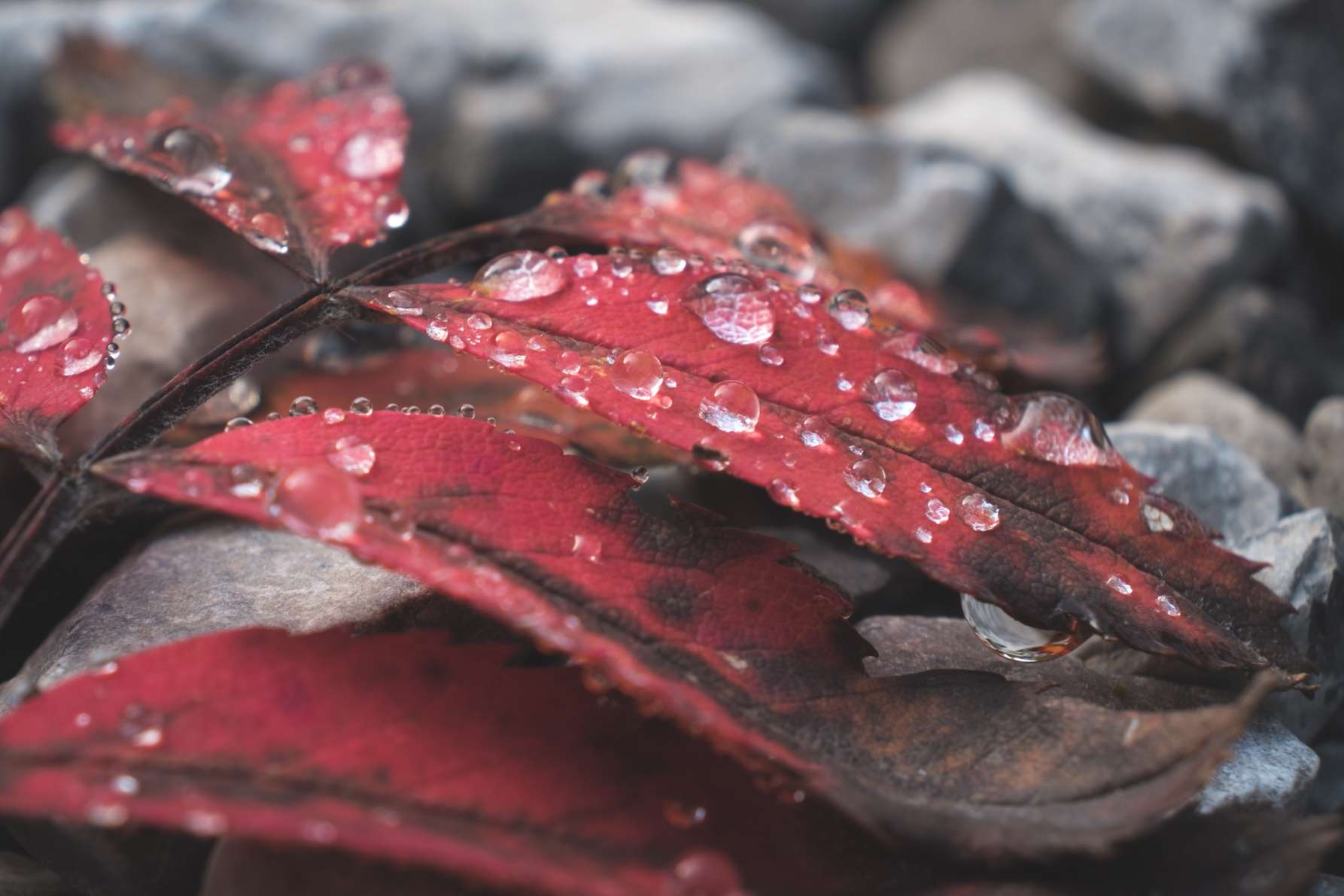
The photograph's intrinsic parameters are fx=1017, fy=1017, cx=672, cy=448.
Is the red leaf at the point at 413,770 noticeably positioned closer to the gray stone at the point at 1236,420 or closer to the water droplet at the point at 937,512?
the water droplet at the point at 937,512

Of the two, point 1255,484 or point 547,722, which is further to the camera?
point 1255,484

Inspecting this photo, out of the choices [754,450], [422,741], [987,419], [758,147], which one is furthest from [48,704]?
[758,147]

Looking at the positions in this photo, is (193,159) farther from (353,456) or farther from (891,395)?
(891,395)

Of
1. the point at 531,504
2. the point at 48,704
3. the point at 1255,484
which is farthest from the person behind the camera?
the point at 1255,484

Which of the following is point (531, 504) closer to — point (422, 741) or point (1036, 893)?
point (422, 741)

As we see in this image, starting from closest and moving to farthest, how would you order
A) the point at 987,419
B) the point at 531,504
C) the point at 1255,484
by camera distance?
the point at 531,504 < the point at 987,419 < the point at 1255,484

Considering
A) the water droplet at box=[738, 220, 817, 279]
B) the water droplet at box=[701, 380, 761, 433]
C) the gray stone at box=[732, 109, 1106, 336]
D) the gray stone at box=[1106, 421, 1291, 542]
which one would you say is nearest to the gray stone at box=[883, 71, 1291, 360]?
the gray stone at box=[732, 109, 1106, 336]

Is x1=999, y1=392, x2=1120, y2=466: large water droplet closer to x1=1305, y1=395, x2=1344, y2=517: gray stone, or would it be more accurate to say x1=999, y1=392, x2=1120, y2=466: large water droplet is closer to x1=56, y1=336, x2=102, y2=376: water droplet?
x1=1305, y1=395, x2=1344, y2=517: gray stone

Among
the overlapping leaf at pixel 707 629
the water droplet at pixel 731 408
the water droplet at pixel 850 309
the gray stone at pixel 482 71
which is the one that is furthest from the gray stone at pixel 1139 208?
the overlapping leaf at pixel 707 629
